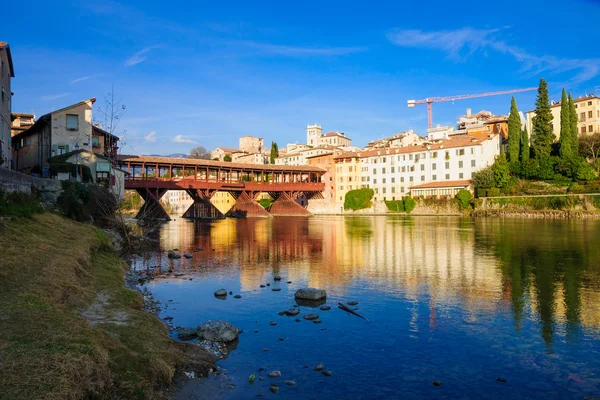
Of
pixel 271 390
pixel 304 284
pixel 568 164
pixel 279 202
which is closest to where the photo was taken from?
pixel 271 390

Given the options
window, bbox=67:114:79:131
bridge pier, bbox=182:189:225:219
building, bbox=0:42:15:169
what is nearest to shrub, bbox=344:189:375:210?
bridge pier, bbox=182:189:225:219

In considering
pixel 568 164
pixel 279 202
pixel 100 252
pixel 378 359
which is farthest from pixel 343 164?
pixel 378 359

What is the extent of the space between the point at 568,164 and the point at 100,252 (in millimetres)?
71931

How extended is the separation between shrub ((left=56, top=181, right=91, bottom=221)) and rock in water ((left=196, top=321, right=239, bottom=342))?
19.1 meters

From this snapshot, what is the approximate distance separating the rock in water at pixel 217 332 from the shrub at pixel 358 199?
285 feet

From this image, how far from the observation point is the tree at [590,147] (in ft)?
233

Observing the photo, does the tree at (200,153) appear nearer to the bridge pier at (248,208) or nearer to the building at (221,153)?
the building at (221,153)

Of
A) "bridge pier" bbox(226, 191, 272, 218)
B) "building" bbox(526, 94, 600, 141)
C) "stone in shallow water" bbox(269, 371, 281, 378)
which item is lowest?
"stone in shallow water" bbox(269, 371, 281, 378)

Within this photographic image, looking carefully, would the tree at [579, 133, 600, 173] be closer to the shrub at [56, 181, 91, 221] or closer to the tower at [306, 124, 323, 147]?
the shrub at [56, 181, 91, 221]

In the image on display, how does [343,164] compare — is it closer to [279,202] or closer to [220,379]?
[279,202]

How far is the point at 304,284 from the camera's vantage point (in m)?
18.3

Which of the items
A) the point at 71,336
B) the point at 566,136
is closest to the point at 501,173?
the point at 566,136

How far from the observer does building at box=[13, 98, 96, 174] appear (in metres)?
45.9

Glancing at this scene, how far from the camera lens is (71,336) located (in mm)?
7305
